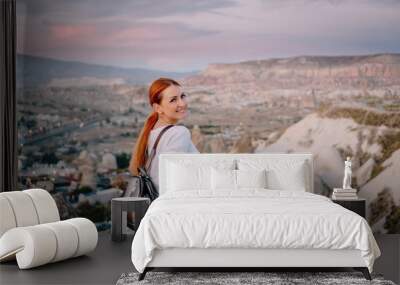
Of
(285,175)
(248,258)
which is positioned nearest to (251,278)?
(248,258)

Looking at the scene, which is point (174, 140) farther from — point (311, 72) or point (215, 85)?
point (311, 72)

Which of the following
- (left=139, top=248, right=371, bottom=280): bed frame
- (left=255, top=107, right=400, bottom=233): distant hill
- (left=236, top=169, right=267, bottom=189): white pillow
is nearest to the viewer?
(left=139, top=248, right=371, bottom=280): bed frame

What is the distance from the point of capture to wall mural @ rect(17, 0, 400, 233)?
8.29 metres

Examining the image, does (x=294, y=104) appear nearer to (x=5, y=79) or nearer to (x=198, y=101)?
(x=198, y=101)

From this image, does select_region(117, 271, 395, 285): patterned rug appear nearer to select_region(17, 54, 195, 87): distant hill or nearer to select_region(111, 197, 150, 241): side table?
select_region(111, 197, 150, 241): side table

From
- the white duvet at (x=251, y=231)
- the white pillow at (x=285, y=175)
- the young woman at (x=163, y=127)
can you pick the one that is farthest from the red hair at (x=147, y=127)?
the white duvet at (x=251, y=231)

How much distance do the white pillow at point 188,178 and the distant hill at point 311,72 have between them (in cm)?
122

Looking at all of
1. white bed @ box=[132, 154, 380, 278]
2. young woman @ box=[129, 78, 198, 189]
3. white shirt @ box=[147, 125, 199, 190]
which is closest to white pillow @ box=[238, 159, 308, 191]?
white shirt @ box=[147, 125, 199, 190]

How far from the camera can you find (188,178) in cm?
754

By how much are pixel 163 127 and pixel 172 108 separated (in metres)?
0.24

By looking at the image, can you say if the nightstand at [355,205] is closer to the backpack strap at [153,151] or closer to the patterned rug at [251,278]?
the patterned rug at [251,278]

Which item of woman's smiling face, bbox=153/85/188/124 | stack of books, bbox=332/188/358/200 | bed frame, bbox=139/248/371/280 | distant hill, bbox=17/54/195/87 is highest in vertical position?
distant hill, bbox=17/54/195/87

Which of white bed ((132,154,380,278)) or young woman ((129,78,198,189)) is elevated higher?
young woman ((129,78,198,189))

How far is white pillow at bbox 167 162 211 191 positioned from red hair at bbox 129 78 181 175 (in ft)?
2.47
